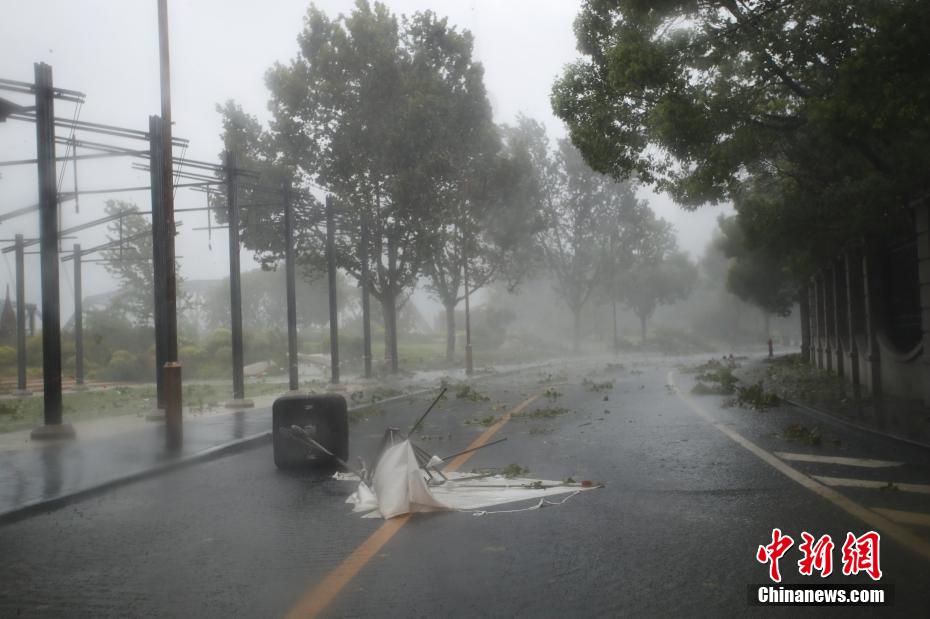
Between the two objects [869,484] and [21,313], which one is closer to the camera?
[869,484]

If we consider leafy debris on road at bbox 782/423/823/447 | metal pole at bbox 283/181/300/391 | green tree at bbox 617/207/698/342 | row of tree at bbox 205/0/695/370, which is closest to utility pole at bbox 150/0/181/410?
leafy debris on road at bbox 782/423/823/447

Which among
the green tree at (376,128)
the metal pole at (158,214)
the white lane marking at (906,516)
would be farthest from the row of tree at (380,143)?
the white lane marking at (906,516)

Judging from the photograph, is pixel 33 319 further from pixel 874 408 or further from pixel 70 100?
pixel 874 408

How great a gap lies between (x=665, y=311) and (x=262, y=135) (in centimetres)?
9329

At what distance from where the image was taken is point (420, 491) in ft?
25.6

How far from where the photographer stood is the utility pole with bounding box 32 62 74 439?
14.6 m

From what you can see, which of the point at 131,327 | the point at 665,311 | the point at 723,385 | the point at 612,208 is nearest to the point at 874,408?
the point at 723,385

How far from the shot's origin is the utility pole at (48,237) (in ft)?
47.9

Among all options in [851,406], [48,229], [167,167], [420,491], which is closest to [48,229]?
[48,229]

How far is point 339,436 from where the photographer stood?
424 inches

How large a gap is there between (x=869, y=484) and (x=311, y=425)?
619 centimetres

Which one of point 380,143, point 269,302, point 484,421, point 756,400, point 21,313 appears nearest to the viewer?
point 484,421

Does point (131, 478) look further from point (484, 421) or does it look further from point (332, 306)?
point (332, 306)

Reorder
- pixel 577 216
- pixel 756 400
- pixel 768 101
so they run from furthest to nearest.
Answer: pixel 577 216 < pixel 756 400 < pixel 768 101
